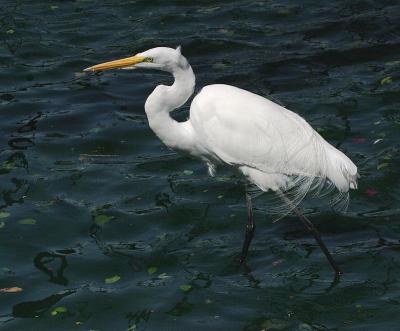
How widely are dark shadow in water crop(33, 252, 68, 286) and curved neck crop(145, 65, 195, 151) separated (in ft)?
4.04

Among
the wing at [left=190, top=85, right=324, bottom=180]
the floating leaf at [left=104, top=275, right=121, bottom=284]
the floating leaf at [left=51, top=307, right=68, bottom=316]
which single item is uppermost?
the wing at [left=190, top=85, right=324, bottom=180]

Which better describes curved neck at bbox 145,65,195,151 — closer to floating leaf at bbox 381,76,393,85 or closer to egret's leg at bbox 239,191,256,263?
egret's leg at bbox 239,191,256,263

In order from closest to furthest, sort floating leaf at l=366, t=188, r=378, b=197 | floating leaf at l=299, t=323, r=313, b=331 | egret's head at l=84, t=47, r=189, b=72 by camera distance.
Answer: floating leaf at l=299, t=323, r=313, b=331 → egret's head at l=84, t=47, r=189, b=72 → floating leaf at l=366, t=188, r=378, b=197

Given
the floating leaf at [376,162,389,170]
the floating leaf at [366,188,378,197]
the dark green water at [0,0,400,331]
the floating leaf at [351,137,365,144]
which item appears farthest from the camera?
the floating leaf at [351,137,365,144]

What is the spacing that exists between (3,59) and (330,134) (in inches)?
172

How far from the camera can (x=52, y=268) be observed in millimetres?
6898

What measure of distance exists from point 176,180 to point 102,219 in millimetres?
989

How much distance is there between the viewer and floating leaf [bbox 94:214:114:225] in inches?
300

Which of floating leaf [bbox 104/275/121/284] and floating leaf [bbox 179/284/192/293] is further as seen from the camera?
floating leaf [bbox 104/275/121/284]

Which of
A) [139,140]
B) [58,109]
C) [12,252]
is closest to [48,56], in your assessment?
[58,109]

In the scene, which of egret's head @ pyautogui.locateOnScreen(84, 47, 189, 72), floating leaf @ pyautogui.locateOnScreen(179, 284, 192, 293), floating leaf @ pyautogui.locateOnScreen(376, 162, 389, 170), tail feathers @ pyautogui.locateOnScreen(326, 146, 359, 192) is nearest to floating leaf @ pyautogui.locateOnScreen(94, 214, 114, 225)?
floating leaf @ pyautogui.locateOnScreen(179, 284, 192, 293)

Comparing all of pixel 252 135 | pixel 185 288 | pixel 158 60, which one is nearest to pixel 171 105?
pixel 158 60

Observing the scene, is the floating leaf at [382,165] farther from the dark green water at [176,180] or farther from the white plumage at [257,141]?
the white plumage at [257,141]

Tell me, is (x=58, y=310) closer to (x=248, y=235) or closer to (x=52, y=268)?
(x=52, y=268)
